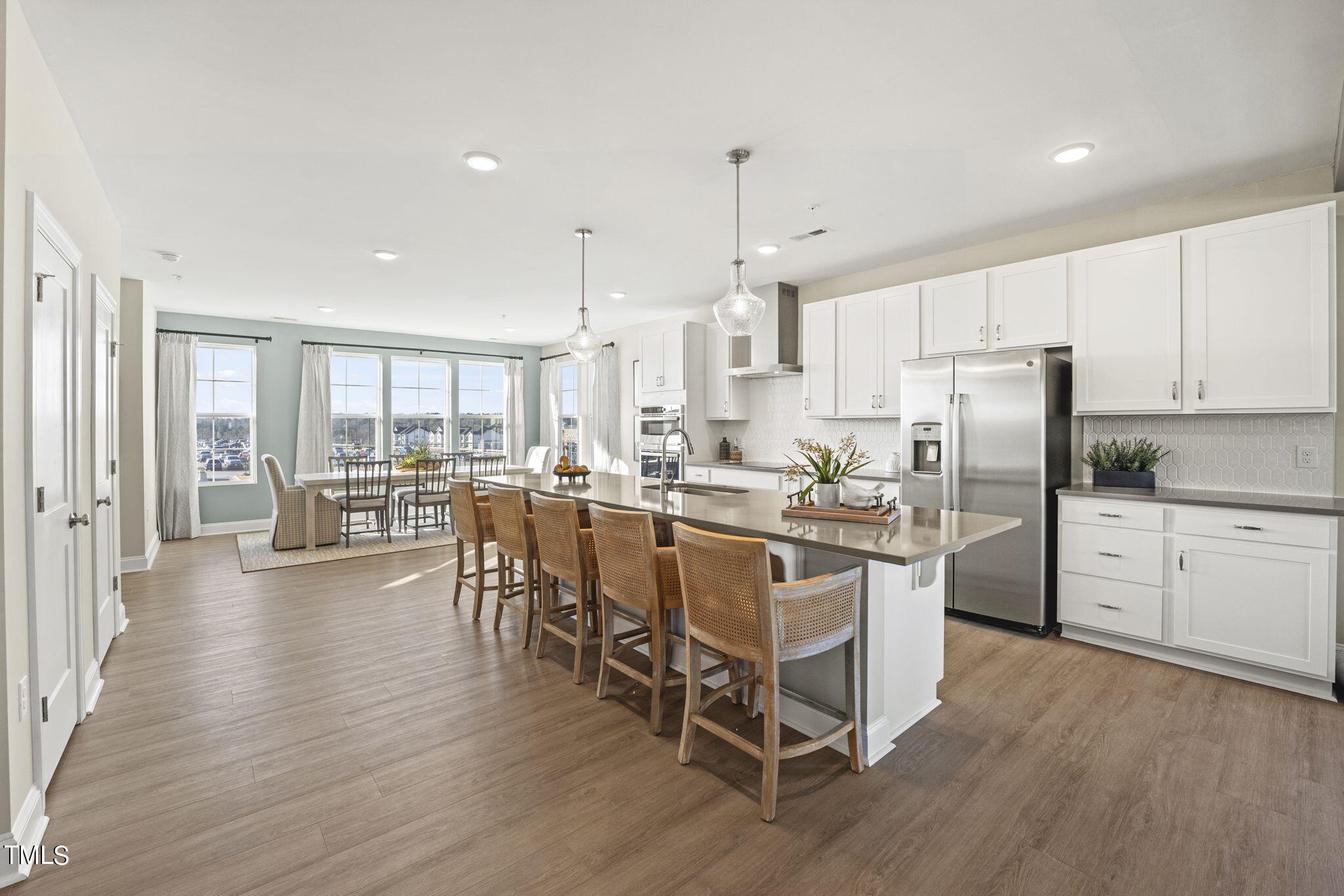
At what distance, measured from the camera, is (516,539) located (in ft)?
11.7

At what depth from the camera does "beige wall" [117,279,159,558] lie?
5.17 metres

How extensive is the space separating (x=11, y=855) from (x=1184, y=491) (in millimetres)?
5285

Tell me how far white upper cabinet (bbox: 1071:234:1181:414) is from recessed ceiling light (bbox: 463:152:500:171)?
3.54 m

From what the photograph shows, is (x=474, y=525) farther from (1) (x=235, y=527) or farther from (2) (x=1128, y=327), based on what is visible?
(1) (x=235, y=527)

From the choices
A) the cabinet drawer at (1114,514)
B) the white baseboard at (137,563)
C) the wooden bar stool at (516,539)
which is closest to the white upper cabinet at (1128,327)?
the cabinet drawer at (1114,514)

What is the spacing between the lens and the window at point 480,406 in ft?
29.7

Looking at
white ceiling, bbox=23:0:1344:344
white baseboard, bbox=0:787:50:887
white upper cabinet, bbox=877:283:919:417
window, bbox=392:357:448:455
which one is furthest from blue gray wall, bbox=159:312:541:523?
white upper cabinet, bbox=877:283:919:417

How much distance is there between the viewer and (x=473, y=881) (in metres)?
1.69

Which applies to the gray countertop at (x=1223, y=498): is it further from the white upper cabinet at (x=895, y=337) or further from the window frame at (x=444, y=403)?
the window frame at (x=444, y=403)

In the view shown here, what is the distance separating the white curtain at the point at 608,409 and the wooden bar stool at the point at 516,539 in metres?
4.05

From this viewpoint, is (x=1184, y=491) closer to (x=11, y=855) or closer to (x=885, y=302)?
(x=885, y=302)

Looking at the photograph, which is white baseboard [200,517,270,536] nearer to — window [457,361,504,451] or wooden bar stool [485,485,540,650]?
window [457,361,504,451]

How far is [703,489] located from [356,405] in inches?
258

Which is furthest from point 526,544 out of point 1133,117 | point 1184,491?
point 1184,491
